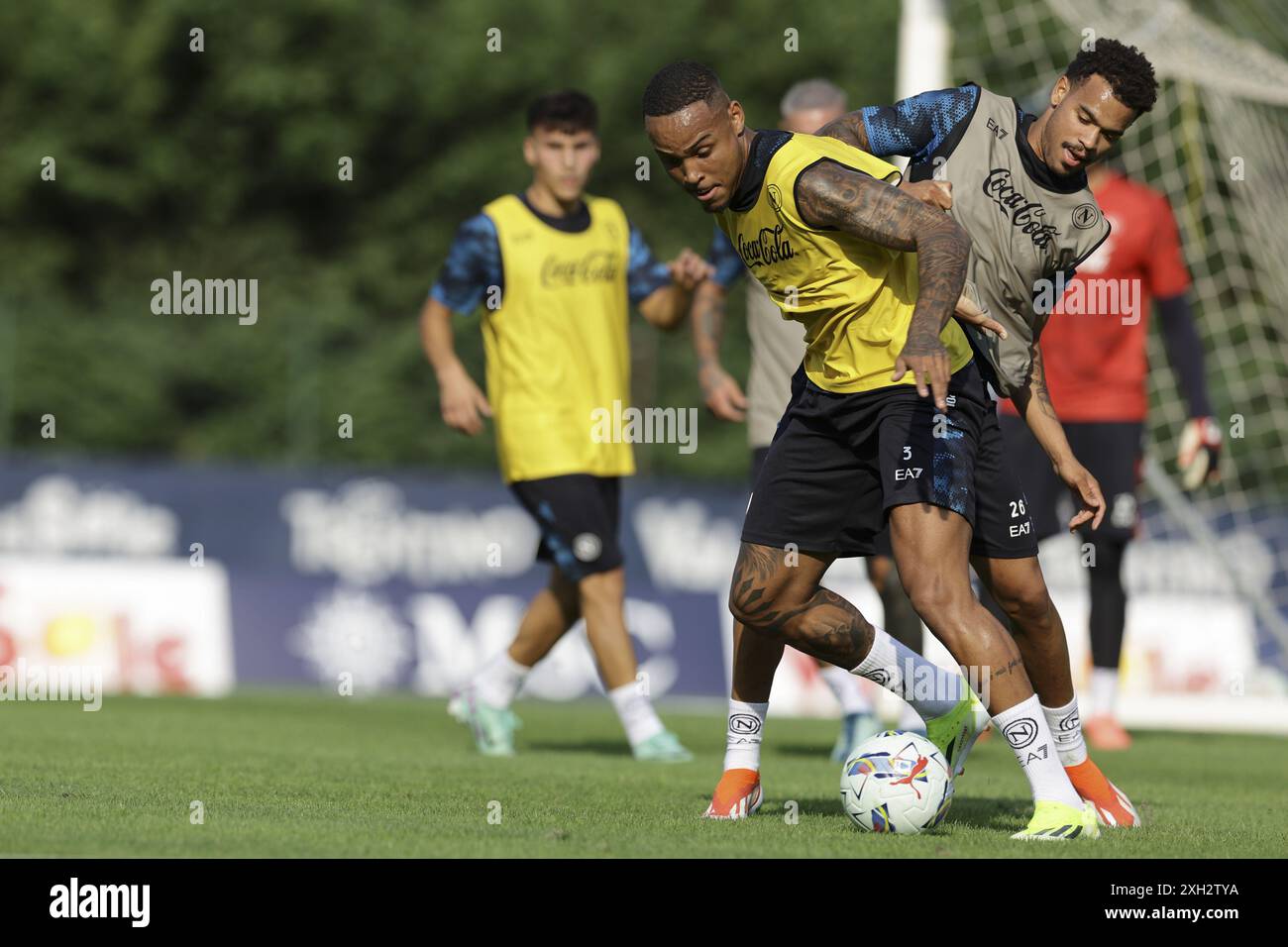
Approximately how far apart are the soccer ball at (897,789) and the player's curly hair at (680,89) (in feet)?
6.13

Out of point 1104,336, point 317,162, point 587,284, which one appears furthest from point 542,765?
point 317,162

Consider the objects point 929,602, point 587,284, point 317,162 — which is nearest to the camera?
point 929,602

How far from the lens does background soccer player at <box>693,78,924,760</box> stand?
318 inches

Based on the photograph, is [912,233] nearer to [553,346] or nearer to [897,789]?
[897,789]

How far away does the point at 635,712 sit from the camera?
26.7ft

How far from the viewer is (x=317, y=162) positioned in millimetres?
30266

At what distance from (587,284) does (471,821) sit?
3683 mm

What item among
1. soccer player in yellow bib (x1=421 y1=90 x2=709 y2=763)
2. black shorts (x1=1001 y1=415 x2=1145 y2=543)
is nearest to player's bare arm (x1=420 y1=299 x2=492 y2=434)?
soccer player in yellow bib (x1=421 y1=90 x2=709 y2=763)

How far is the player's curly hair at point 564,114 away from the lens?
835 centimetres

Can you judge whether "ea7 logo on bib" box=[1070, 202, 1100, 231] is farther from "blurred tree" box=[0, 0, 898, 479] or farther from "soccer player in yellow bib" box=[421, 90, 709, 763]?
"blurred tree" box=[0, 0, 898, 479]

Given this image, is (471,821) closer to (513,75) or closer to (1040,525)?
(1040,525)

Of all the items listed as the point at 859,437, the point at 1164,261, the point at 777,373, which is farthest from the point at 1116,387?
the point at 859,437

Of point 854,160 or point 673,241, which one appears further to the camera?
point 673,241

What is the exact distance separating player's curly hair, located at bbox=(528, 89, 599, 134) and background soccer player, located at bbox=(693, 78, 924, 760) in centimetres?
77
